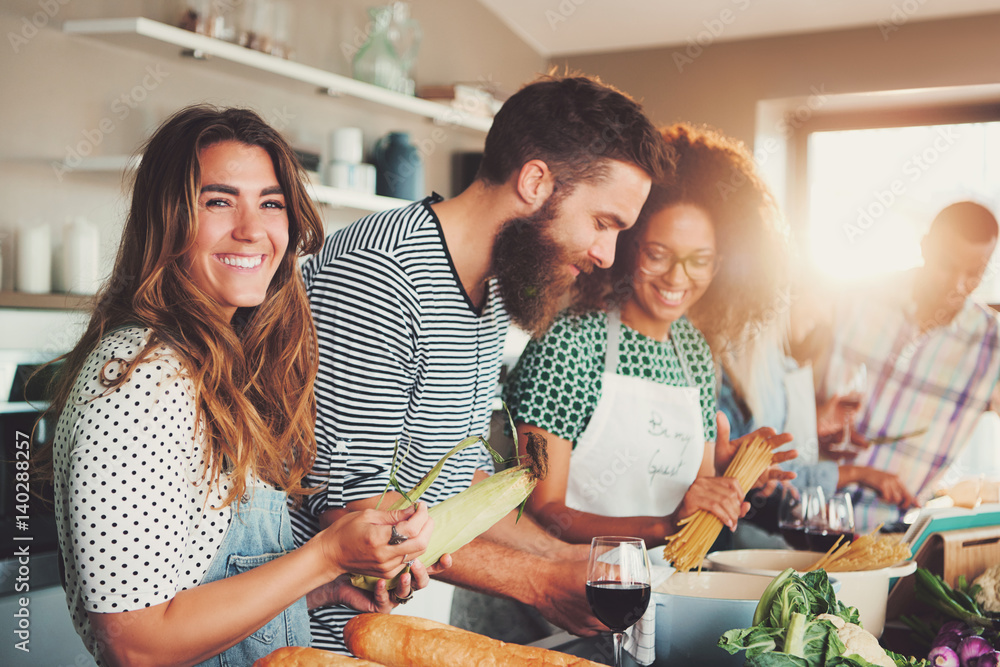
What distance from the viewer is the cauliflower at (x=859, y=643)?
36.1 inches

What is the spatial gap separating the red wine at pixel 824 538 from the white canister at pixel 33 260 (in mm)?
1994

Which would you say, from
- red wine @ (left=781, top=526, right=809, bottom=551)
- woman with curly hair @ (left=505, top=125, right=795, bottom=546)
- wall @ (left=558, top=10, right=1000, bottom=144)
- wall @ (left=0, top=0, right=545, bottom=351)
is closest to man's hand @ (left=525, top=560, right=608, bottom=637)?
woman with curly hair @ (left=505, top=125, right=795, bottom=546)

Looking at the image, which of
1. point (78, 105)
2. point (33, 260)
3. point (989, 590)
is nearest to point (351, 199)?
point (78, 105)

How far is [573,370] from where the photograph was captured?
→ 5.55ft

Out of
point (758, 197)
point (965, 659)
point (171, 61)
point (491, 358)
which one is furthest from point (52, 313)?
point (965, 659)

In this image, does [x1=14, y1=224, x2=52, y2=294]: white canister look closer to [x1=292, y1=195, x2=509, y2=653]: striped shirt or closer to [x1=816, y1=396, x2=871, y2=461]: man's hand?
[x1=292, y1=195, x2=509, y2=653]: striped shirt

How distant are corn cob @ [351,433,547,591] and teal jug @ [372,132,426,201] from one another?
93.4 inches

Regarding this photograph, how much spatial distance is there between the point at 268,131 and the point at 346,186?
2006 mm

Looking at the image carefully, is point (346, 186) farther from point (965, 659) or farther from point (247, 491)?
point (965, 659)

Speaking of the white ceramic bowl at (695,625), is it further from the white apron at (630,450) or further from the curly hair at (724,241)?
the curly hair at (724,241)

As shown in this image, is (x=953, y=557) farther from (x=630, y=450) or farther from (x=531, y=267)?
(x=531, y=267)

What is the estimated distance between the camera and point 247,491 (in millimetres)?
1139

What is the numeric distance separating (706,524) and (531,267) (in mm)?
521

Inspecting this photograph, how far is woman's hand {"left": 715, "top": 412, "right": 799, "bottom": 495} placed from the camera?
157 cm
